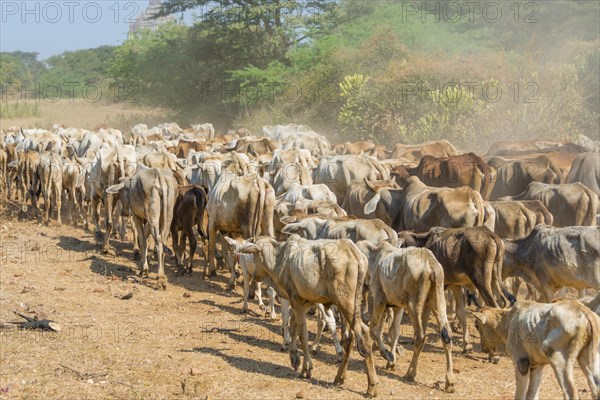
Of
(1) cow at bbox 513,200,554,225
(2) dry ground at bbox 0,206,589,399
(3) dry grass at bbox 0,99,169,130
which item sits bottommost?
(2) dry ground at bbox 0,206,589,399

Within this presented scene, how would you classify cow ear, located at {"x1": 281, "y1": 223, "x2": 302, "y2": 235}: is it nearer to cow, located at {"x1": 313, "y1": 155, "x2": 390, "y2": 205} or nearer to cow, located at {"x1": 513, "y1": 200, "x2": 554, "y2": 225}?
cow, located at {"x1": 513, "y1": 200, "x2": 554, "y2": 225}

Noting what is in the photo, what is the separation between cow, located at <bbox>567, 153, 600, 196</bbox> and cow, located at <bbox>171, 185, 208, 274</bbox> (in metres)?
7.38

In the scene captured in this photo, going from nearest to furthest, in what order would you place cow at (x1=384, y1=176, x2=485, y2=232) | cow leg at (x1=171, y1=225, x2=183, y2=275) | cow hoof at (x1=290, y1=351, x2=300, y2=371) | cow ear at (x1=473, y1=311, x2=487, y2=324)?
cow ear at (x1=473, y1=311, x2=487, y2=324)
cow hoof at (x1=290, y1=351, x2=300, y2=371)
cow at (x1=384, y1=176, x2=485, y2=232)
cow leg at (x1=171, y1=225, x2=183, y2=275)

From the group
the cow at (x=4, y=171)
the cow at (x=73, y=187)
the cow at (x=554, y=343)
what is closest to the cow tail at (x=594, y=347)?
the cow at (x=554, y=343)

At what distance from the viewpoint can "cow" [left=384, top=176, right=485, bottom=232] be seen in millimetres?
12461

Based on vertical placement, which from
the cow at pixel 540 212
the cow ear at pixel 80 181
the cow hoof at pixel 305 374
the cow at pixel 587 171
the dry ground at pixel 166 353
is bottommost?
the dry ground at pixel 166 353

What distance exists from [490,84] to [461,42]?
42.7ft

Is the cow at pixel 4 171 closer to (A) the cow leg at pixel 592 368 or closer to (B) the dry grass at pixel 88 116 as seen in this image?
(B) the dry grass at pixel 88 116

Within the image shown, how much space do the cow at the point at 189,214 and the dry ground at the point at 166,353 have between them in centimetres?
52

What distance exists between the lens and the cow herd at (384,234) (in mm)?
8891

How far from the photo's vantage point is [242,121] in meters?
42.7

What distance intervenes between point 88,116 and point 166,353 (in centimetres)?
4514

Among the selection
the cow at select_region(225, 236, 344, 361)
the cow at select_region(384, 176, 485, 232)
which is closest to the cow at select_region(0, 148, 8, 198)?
the cow at select_region(225, 236, 344, 361)

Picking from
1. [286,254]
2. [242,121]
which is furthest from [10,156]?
[242,121]
